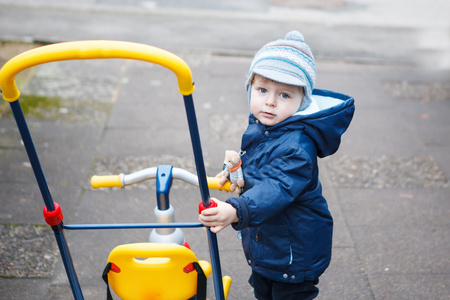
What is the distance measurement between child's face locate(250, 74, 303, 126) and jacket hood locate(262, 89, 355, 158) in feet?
0.10

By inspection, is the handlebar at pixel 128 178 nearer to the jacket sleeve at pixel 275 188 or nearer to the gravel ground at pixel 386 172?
the jacket sleeve at pixel 275 188

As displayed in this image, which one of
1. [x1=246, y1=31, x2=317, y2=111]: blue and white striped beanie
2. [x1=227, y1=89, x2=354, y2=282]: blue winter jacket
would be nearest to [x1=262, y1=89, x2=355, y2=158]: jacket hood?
[x1=227, y1=89, x2=354, y2=282]: blue winter jacket

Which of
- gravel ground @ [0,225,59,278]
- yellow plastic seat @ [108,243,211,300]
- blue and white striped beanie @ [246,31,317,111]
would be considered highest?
blue and white striped beanie @ [246,31,317,111]

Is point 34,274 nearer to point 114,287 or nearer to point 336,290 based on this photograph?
point 114,287

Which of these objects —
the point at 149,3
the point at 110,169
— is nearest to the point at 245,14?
the point at 149,3

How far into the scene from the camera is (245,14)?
870cm

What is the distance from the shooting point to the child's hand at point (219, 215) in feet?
5.89

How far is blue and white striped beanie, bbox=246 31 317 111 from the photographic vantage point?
2.00 metres

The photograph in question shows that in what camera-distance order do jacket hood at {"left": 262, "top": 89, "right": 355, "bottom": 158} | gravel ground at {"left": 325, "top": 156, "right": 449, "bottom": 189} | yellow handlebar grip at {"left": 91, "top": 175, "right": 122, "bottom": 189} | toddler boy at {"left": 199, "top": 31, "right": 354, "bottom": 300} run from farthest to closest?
gravel ground at {"left": 325, "top": 156, "right": 449, "bottom": 189}, yellow handlebar grip at {"left": 91, "top": 175, "right": 122, "bottom": 189}, jacket hood at {"left": 262, "top": 89, "right": 355, "bottom": 158}, toddler boy at {"left": 199, "top": 31, "right": 354, "bottom": 300}

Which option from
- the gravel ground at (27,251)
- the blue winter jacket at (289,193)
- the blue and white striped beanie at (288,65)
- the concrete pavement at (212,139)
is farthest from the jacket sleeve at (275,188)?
the gravel ground at (27,251)

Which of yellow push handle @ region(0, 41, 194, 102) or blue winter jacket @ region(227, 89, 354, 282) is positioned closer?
yellow push handle @ region(0, 41, 194, 102)

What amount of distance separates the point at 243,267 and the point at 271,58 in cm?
172

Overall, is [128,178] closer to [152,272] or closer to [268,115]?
[152,272]

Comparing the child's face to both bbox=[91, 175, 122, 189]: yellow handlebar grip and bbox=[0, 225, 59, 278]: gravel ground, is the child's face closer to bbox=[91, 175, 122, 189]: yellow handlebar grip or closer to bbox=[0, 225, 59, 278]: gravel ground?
bbox=[91, 175, 122, 189]: yellow handlebar grip
